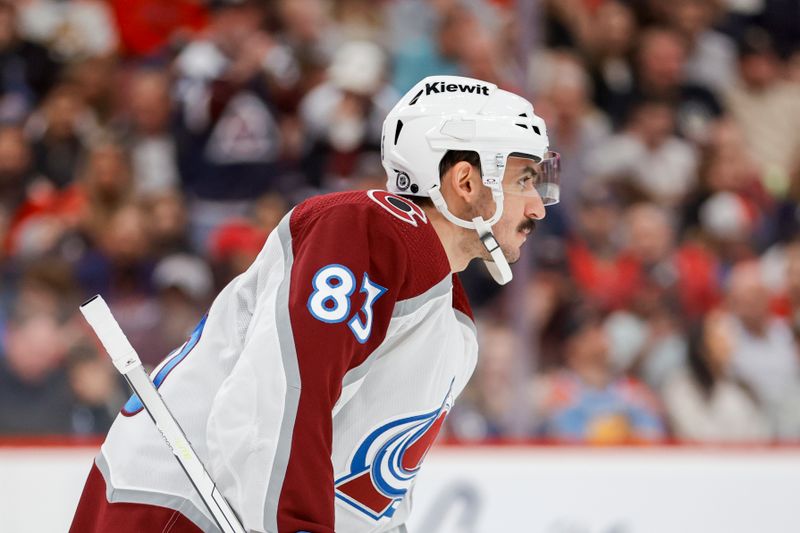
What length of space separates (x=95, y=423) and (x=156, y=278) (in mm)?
625

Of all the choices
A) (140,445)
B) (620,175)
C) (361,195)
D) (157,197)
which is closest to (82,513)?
(140,445)

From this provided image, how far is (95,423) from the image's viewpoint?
3.81 metres

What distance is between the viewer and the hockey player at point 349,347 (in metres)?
1.49

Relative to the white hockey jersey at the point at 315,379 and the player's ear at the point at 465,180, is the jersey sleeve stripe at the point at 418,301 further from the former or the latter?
the player's ear at the point at 465,180

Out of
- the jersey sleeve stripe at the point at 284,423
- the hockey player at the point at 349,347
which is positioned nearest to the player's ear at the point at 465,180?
the hockey player at the point at 349,347

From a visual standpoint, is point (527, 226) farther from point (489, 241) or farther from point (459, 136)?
point (459, 136)

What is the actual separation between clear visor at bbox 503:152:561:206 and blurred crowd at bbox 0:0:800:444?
6.50ft

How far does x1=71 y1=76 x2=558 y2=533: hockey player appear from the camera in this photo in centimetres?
149

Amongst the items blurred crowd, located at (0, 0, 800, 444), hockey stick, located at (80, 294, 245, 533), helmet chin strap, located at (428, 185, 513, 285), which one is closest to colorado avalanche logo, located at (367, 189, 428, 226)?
helmet chin strap, located at (428, 185, 513, 285)

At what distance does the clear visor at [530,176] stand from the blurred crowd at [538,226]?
1982mm

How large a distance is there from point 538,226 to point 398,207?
2.80m

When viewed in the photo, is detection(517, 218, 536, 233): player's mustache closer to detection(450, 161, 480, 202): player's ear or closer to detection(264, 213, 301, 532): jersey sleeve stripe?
detection(450, 161, 480, 202): player's ear

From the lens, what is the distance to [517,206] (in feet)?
6.45

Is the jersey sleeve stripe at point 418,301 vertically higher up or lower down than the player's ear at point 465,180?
lower down
